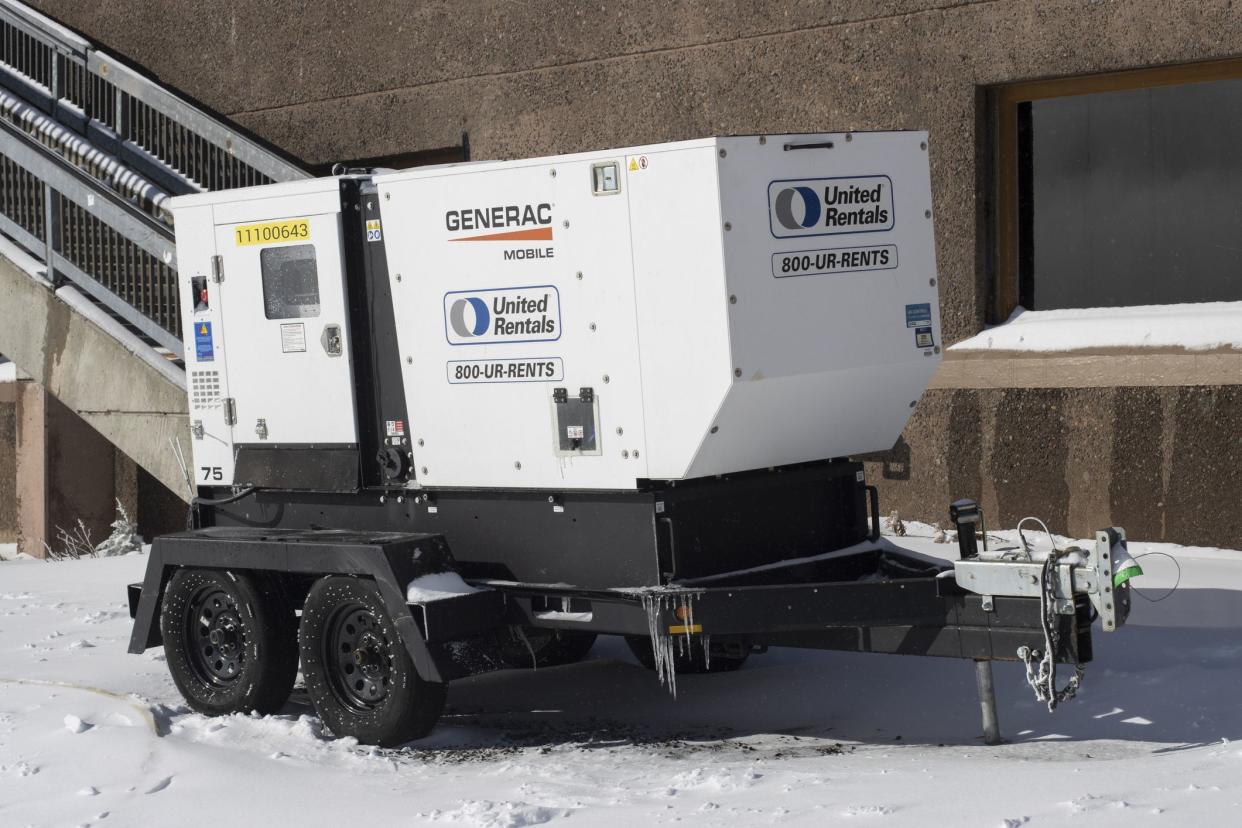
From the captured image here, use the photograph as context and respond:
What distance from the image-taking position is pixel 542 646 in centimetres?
786

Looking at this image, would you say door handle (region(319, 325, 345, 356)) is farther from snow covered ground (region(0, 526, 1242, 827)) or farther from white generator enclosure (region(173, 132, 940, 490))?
snow covered ground (region(0, 526, 1242, 827))

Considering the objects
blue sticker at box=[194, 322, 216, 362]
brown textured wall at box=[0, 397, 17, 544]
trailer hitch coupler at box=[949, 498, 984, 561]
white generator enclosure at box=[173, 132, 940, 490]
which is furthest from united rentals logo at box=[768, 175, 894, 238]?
brown textured wall at box=[0, 397, 17, 544]

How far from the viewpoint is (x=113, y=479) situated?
14.0 meters

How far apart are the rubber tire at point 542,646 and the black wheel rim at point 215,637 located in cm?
129

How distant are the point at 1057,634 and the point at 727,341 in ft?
5.36

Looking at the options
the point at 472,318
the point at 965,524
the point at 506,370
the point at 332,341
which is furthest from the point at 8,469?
the point at 965,524

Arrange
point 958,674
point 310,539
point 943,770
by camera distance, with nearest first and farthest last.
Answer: point 943,770, point 310,539, point 958,674

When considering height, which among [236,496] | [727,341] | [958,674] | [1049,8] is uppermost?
[1049,8]

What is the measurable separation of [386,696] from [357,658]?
0.21m

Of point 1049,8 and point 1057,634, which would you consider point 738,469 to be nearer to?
point 1057,634

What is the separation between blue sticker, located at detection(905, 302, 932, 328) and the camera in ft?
23.3

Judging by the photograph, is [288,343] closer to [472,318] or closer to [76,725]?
[472,318]

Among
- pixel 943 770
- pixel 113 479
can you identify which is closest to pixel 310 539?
pixel 943 770

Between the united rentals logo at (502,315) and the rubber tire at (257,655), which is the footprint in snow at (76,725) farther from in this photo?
the united rentals logo at (502,315)
